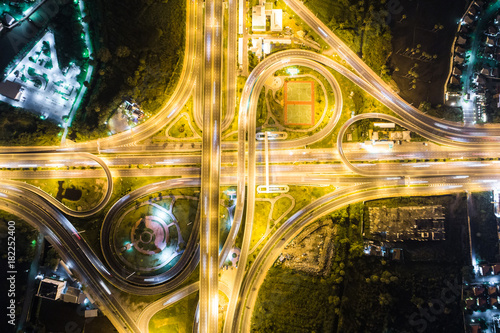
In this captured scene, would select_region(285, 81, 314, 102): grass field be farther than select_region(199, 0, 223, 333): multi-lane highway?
Yes

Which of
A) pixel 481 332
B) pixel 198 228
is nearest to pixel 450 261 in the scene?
pixel 481 332

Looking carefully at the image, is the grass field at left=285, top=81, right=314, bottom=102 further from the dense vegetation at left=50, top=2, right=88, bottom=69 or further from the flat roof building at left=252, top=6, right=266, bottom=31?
the dense vegetation at left=50, top=2, right=88, bottom=69

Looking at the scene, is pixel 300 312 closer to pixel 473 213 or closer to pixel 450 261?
pixel 450 261

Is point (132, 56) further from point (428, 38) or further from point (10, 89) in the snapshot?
point (428, 38)

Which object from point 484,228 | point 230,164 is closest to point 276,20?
point 230,164

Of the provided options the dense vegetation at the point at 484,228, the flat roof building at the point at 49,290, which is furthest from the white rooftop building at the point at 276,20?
the flat roof building at the point at 49,290

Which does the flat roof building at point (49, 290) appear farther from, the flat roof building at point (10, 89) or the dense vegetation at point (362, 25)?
the dense vegetation at point (362, 25)

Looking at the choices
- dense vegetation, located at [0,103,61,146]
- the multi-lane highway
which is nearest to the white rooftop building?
the multi-lane highway
